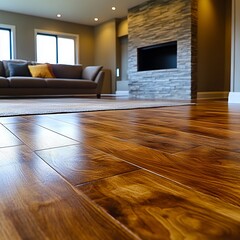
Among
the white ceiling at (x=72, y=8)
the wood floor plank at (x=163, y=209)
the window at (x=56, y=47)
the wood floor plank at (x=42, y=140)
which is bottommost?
the wood floor plank at (x=163, y=209)

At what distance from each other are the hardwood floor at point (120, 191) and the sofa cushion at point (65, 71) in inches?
202

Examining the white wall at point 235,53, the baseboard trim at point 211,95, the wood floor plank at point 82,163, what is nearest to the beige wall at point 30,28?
the baseboard trim at point 211,95

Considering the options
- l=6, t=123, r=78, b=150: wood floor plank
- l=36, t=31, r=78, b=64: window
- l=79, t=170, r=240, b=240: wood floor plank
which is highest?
l=36, t=31, r=78, b=64: window

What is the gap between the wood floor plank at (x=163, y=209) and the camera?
30 centimetres

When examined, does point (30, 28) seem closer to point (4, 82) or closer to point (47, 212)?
point (4, 82)

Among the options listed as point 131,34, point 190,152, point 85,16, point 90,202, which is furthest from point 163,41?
point 90,202

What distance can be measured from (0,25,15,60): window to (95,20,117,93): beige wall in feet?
7.56

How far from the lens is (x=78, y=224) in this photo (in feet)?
1.04

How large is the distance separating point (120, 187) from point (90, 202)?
78 millimetres

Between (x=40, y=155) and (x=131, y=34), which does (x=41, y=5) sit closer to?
(x=131, y=34)

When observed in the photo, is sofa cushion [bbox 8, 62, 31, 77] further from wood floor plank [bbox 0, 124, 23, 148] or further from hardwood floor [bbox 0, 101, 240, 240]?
hardwood floor [bbox 0, 101, 240, 240]

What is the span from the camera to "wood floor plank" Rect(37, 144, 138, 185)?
0.51m

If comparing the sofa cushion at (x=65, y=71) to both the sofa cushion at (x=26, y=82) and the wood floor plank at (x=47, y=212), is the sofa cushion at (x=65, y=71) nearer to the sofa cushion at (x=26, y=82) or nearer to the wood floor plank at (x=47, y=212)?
the sofa cushion at (x=26, y=82)

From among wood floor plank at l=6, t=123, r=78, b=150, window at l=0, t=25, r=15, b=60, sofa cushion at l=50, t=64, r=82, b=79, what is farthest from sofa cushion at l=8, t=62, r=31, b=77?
wood floor plank at l=6, t=123, r=78, b=150
